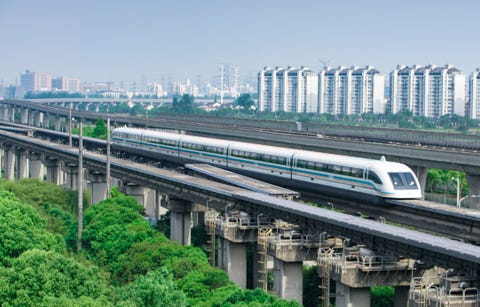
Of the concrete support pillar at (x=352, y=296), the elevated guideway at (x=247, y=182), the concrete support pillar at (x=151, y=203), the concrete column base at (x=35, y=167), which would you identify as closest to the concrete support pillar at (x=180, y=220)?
the elevated guideway at (x=247, y=182)

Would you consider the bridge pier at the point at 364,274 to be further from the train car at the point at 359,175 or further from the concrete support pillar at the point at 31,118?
the concrete support pillar at the point at 31,118

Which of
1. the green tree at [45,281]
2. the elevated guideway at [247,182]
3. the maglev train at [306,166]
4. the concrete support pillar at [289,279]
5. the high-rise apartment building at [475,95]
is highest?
the high-rise apartment building at [475,95]

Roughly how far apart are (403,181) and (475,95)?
152 meters

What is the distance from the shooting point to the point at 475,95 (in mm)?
189750

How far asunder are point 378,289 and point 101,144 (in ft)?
203

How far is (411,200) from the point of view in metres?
43.5

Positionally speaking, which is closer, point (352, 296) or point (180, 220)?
point (352, 296)

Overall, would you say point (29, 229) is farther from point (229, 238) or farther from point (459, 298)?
point (459, 298)

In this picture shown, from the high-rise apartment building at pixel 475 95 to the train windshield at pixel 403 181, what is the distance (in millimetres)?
147390

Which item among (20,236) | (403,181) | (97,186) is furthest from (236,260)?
(97,186)

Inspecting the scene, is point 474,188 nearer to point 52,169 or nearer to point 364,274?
point 364,274

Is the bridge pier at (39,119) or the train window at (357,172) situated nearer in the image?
the train window at (357,172)

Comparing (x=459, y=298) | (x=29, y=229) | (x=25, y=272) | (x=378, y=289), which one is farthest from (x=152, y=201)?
(x=459, y=298)

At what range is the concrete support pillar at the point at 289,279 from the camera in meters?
37.2
